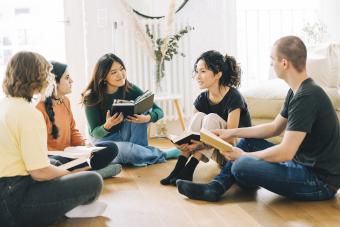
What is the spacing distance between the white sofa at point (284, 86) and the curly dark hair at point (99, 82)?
36.2 inches

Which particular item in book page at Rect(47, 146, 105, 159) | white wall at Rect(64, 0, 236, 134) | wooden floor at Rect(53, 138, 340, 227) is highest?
white wall at Rect(64, 0, 236, 134)

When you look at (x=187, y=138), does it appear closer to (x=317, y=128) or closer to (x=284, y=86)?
(x=317, y=128)

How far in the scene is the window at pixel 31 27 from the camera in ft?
13.4

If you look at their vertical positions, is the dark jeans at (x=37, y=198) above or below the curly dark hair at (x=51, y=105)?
below

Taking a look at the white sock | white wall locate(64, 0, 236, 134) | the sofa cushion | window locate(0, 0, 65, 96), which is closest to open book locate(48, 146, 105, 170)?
the white sock

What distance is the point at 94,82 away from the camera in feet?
10.4

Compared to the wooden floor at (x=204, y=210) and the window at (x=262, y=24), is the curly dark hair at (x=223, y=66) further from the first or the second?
the window at (x=262, y=24)

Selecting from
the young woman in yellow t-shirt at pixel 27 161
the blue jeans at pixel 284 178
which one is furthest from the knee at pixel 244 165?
the young woman in yellow t-shirt at pixel 27 161

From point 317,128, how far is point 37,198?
48.7 inches

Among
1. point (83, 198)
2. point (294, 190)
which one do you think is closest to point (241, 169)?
point (294, 190)

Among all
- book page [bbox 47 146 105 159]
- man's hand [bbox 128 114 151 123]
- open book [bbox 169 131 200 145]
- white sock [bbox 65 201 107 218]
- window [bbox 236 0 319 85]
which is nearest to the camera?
white sock [bbox 65 201 107 218]

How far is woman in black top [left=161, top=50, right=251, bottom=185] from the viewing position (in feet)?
8.69

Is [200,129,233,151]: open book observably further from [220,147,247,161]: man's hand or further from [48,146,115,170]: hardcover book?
→ [48,146,115,170]: hardcover book

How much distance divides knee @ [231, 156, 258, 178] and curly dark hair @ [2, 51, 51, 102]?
95 centimetres
